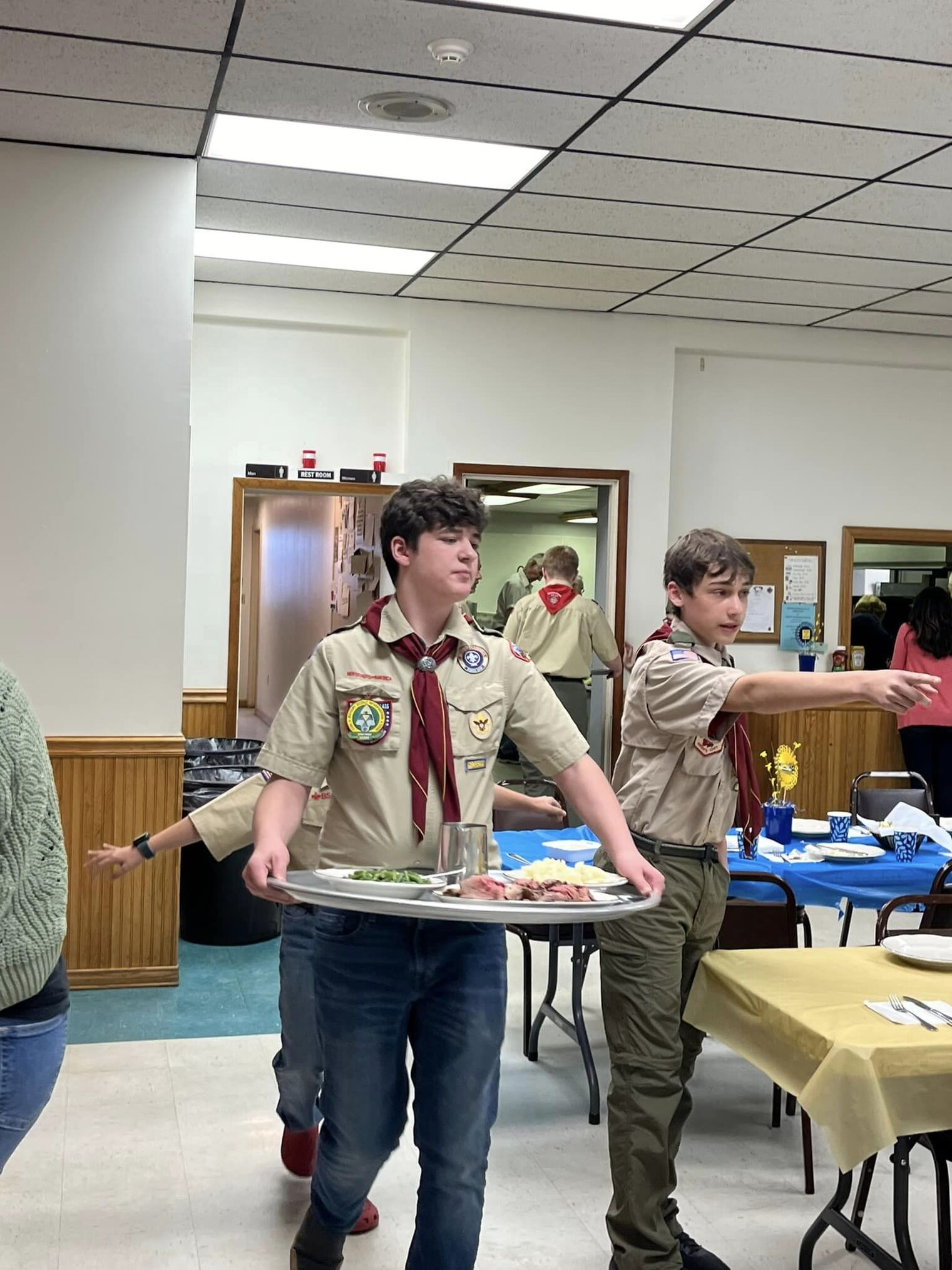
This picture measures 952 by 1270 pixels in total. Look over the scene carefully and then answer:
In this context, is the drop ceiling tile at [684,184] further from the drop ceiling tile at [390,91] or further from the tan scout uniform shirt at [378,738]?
the tan scout uniform shirt at [378,738]

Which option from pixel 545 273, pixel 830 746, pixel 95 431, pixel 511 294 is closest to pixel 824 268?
pixel 545 273

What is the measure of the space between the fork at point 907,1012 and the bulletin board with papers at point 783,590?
595 cm

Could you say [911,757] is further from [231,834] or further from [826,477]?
[231,834]

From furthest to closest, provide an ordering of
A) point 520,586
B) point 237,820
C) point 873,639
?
point 520,586
point 873,639
point 237,820

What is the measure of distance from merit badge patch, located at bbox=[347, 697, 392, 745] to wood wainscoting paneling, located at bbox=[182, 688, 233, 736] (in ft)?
17.1

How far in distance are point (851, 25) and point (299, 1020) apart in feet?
10.6

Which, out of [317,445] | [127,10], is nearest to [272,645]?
[317,445]

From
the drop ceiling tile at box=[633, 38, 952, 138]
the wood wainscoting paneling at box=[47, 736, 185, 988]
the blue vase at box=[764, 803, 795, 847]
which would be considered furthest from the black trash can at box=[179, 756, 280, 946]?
the drop ceiling tile at box=[633, 38, 952, 138]

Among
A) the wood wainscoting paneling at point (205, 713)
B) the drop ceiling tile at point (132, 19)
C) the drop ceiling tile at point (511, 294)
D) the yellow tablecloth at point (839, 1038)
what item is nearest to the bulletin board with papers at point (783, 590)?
the drop ceiling tile at point (511, 294)

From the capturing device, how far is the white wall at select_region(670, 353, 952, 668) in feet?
28.0

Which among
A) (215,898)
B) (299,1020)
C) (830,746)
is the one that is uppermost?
(830,746)

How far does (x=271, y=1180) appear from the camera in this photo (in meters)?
3.55

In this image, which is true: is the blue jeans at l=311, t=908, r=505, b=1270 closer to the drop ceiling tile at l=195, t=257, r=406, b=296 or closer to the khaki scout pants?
the khaki scout pants

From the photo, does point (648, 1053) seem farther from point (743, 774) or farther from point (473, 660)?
point (473, 660)
